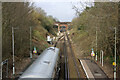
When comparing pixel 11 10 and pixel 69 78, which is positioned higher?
pixel 11 10

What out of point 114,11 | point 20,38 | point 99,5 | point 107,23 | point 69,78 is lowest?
point 69,78

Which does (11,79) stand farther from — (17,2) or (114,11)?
(114,11)

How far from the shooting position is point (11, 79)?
11.8 m

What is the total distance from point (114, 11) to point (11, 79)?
35.0 ft

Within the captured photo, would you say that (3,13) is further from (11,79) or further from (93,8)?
(93,8)

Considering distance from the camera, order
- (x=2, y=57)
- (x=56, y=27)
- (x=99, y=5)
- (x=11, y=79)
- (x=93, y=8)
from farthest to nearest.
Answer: (x=56, y=27) < (x=93, y=8) < (x=99, y=5) < (x=2, y=57) < (x=11, y=79)

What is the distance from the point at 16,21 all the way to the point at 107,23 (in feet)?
30.6

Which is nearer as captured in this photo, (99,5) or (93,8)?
(99,5)

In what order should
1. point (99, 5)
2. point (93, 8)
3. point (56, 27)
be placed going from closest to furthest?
point (99, 5), point (93, 8), point (56, 27)

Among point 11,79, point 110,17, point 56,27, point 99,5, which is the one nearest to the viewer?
point 11,79

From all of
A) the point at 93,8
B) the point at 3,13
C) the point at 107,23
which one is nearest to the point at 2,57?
the point at 3,13

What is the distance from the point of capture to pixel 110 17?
13898 millimetres

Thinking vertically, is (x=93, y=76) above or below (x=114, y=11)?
below

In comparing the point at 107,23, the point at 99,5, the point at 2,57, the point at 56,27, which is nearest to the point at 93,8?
the point at 99,5
